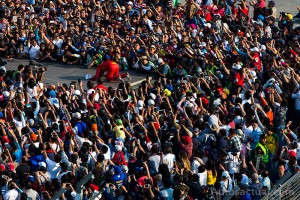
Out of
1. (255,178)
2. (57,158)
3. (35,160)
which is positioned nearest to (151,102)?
(57,158)

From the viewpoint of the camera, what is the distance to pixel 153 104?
23594mm

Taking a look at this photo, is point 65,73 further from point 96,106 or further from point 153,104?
point 153,104

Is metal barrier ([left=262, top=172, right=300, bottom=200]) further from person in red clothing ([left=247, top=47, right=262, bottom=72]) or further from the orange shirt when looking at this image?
person in red clothing ([left=247, top=47, right=262, bottom=72])

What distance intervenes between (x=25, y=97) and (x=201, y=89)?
4374 millimetres

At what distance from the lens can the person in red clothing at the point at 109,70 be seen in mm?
27516

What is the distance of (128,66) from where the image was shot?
28844mm

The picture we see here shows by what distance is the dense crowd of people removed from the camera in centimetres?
1955

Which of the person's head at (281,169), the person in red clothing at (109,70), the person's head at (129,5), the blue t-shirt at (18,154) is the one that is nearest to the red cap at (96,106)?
the blue t-shirt at (18,154)

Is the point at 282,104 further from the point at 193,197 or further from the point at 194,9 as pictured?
the point at 194,9

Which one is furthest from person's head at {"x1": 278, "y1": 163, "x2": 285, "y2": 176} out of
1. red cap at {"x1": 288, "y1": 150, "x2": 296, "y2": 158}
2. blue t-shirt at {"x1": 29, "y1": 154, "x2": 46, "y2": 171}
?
blue t-shirt at {"x1": 29, "y1": 154, "x2": 46, "y2": 171}

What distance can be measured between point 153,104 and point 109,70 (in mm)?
4265

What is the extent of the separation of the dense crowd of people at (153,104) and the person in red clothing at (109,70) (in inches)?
1.1

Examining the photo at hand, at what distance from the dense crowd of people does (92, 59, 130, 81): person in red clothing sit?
0.03 meters

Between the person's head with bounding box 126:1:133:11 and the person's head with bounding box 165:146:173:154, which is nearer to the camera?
the person's head with bounding box 165:146:173:154
